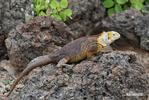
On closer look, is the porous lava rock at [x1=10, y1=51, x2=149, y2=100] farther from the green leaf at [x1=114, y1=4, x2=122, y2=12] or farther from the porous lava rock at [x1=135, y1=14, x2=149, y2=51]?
the green leaf at [x1=114, y1=4, x2=122, y2=12]

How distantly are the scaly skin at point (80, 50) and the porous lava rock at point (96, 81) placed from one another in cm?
27

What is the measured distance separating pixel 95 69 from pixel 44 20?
2.26m

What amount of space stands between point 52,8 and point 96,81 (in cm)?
353

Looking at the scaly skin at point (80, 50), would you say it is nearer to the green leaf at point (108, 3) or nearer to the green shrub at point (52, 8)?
the green shrub at point (52, 8)

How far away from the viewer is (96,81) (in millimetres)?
3797

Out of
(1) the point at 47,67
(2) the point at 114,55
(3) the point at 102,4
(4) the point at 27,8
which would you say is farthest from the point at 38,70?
(3) the point at 102,4

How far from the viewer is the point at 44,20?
18.8 ft

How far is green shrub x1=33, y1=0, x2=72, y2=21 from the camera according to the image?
22.2ft

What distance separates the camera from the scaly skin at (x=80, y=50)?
14.6 feet

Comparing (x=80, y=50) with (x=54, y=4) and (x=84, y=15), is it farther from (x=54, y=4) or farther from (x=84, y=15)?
(x=84, y=15)

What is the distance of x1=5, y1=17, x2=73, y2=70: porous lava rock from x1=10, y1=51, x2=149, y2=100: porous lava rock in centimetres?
155

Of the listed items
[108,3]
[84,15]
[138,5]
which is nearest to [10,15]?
[84,15]

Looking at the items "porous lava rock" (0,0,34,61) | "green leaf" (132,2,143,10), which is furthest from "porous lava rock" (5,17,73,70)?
"green leaf" (132,2,143,10)

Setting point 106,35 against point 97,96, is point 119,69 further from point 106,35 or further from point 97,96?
point 106,35
